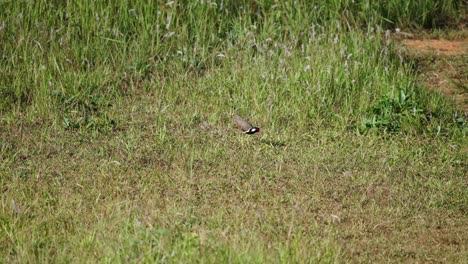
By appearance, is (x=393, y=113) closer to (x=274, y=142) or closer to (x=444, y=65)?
(x=274, y=142)

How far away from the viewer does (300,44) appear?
302 inches

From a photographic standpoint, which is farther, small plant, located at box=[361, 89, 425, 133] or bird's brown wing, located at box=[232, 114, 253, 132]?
small plant, located at box=[361, 89, 425, 133]

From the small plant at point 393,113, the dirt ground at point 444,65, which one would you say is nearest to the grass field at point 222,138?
the small plant at point 393,113

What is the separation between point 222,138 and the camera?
6207 mm

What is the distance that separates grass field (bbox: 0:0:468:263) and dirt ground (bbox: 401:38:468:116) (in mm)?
231

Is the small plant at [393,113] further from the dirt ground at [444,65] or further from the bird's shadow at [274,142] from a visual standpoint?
the bird's shadow at [274,142]

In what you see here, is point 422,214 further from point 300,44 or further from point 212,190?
point 300,44

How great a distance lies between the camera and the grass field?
4750 mm

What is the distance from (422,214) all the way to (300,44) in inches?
111

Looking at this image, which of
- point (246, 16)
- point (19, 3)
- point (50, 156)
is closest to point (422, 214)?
point (50, 156)

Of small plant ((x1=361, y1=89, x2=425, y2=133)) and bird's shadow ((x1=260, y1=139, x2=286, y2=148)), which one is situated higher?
small plant ((x1=361, y1=89, x2=425, y2=133))

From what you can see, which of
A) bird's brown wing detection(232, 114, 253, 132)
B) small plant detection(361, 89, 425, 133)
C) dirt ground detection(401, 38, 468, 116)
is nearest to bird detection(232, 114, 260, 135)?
bird's brown wing detection(232, 114, 253, 132)

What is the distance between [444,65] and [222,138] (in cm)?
261

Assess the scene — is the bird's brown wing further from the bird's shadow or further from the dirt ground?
the dirt ground
